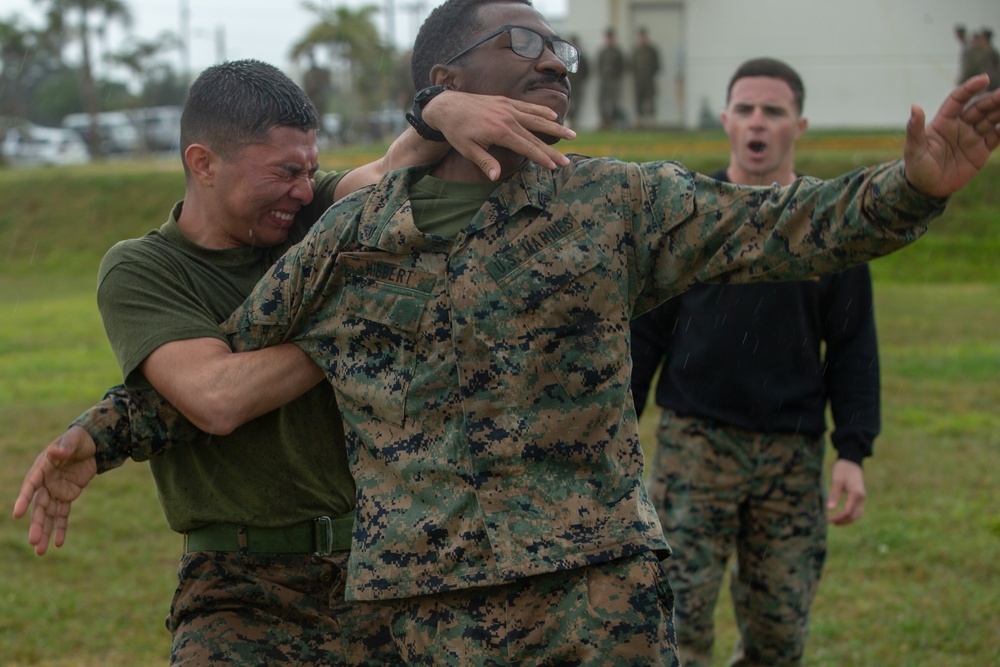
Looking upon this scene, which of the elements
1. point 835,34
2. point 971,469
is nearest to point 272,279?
point 971,469

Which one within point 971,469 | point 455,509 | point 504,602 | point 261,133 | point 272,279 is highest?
point 261,133

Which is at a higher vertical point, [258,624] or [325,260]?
[325,260]

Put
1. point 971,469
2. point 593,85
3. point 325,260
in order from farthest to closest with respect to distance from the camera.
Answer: point 593,85
point 971,469
point 325,260

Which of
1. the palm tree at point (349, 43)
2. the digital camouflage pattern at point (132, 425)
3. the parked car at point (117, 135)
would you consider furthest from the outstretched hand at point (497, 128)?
the parked car at point (117, 135)

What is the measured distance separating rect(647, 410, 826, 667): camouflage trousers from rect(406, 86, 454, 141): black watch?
220 centimetres

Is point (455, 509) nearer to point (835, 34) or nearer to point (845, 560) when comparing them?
point (845, 560)

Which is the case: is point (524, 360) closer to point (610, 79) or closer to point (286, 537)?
point (286, 537)

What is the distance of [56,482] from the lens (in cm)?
289

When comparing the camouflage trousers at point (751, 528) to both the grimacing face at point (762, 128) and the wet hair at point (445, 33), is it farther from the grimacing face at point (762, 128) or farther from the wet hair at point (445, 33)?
the wet hair at point (445, 33)

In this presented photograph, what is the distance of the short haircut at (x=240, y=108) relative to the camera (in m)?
3.16

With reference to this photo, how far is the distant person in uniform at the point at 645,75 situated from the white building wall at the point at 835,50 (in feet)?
1.62

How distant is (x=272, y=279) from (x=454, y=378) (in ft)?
1.79

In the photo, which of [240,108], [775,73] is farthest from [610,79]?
[240,108]

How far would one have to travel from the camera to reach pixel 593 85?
27297mm
